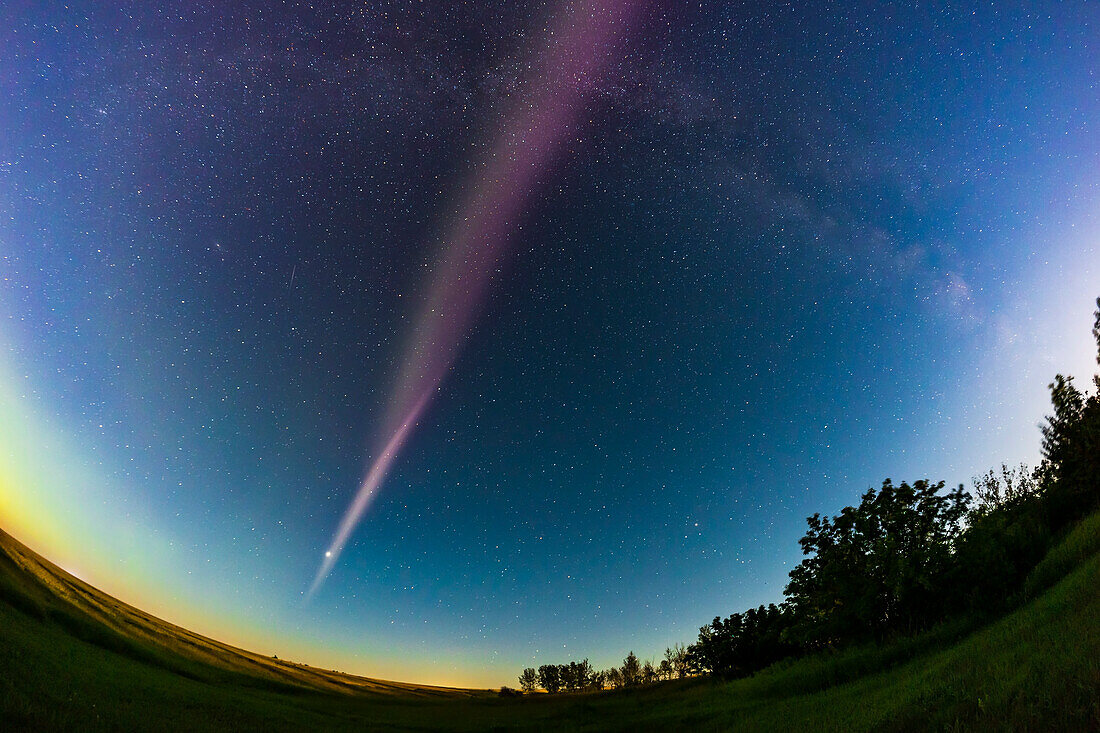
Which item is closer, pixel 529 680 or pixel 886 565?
pixel 886 565

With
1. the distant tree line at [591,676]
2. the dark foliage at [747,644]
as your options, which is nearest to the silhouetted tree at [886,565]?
the dark foliage at [747,644]

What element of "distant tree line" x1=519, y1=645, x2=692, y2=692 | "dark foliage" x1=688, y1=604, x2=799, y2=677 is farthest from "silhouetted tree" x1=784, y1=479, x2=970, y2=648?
"distant tree line" x1=519, y1=645, x2=692, y2=692

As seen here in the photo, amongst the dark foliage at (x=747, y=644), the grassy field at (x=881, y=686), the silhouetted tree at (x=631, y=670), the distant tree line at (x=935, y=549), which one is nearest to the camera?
the grassy field at (x=881, y=686)

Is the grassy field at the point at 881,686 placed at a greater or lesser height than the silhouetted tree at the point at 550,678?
greater

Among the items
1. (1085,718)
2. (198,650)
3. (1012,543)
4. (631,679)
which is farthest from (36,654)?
(631,679)

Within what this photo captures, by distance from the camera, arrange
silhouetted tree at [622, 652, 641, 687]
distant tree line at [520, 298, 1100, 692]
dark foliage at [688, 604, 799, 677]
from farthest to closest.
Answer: silhouetted tree at [622, 652, 641, 687]
dark foliage at [688, 604, 799, 677]
distant tree line at [520, 298, 1100, 692]

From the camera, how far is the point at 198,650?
68.8 metres

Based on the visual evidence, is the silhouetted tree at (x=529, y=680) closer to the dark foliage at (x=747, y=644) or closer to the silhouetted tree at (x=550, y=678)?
the silhouetted tree at (x=550, y=678)

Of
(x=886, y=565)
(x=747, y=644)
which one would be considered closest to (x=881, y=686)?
(x=886, y=565)

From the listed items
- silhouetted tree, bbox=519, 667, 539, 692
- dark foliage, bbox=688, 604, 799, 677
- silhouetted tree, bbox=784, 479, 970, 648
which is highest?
silhouetted tree, bbox=784, 479, 970, 648

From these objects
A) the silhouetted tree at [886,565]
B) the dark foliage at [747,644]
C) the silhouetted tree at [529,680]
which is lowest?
the silhouetted tree at [529,680]

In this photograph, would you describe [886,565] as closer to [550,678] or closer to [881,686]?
[881,686]

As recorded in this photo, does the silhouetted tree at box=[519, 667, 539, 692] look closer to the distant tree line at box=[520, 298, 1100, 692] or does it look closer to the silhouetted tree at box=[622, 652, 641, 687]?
the silhouetted tree at box=[622, 652, 641, 687]

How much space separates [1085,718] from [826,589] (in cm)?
2401
